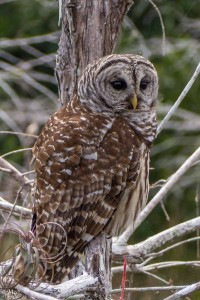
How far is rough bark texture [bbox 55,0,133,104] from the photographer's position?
537cm

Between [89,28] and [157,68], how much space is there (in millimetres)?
6228

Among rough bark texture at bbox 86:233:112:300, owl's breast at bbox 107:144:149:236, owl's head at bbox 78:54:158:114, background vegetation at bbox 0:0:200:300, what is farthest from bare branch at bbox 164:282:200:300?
background vegetation at bbox 0:0:200:300

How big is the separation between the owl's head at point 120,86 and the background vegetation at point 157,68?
3799 mm

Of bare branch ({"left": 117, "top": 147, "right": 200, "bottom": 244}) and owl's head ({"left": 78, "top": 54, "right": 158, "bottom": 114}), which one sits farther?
owl's head ({"left": 78, "top": 54, "right": 158, "bottom": 114})

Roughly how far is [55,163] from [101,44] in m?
0.61

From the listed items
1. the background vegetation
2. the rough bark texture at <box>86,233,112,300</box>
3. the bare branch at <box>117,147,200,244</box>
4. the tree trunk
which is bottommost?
the rough bark texture at <box>86,233,112,300</box>

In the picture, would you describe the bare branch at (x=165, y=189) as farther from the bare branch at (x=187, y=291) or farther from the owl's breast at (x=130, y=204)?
the bare branch at (x=187, y=291)

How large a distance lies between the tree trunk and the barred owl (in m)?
0.06

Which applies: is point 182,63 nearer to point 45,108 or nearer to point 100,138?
point 45,108

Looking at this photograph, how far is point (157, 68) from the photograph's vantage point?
11562 millimetres

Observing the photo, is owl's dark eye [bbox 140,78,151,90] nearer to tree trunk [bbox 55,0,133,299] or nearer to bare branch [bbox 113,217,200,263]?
tree trunk [bbox 55,0,133,299]

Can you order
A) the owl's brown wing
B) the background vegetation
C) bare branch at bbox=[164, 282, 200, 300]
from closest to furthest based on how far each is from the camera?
bare branch at bbox=[164, 282, 200, 300], the owl's brown wing, the background vegetation

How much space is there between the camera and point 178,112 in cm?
1119

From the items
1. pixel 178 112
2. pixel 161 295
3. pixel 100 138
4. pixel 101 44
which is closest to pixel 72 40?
pixel 101 44
